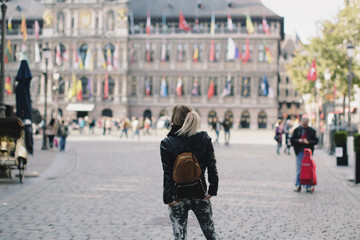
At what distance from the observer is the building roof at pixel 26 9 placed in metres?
78.2

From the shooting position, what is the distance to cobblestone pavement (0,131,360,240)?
7.79 m

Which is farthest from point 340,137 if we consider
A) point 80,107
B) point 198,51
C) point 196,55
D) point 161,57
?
point 80,107

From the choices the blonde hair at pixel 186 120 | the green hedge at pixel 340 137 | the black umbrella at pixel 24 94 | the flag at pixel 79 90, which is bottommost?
the green hedge at pixel 340 137

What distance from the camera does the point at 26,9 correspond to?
79.6 metres

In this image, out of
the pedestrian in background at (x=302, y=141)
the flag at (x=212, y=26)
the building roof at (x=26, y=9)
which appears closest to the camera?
the pedestrian in background at (x=302, y=141)

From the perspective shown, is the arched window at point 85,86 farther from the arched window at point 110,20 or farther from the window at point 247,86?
the window at point 247,86

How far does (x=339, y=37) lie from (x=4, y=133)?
35.6 metres

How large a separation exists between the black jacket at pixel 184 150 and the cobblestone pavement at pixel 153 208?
2641 millimetres

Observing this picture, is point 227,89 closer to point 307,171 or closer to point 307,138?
point 307,138

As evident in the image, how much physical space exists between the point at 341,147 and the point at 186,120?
50.0 feet

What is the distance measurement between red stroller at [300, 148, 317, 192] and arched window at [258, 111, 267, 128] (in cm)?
6259

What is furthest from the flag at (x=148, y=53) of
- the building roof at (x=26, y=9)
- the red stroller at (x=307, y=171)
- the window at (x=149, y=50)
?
the red stroller at (x=307, y=171)

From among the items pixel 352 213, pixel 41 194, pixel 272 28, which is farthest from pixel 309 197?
pixel 272 28

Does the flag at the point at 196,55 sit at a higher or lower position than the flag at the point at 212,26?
lower
